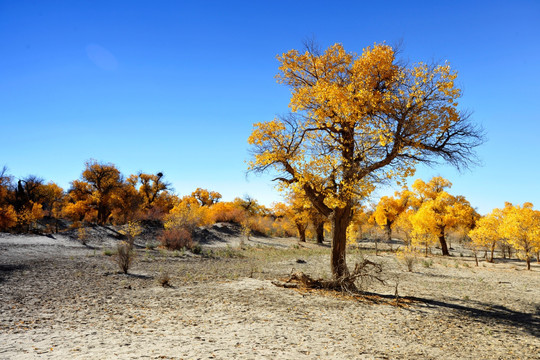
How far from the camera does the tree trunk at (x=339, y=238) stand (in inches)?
462

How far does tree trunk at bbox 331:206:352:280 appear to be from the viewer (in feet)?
38.5

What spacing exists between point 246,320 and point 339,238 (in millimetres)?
5578

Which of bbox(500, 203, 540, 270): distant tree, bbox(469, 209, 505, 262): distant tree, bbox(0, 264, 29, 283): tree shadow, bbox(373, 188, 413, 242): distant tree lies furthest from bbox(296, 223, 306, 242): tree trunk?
bbox(0, 264, 29, 283): tree shadow

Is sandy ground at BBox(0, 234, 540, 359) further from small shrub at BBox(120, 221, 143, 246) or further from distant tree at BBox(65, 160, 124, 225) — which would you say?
distant tree at BBox(65, 160, 124, 225)

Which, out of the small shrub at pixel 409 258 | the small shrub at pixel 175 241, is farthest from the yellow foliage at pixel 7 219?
the small shrub at pixel 409 258

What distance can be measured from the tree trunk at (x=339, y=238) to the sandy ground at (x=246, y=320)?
1.48 m

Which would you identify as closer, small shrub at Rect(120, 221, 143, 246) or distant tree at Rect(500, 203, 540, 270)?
distant tree at Rect(500, 203, 540, 270)

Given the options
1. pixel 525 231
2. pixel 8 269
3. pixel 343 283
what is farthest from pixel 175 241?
pixel 525 231

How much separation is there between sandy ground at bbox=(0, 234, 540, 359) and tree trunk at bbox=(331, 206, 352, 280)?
148 cm

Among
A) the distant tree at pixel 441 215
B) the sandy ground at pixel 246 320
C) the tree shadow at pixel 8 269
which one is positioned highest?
the distant tree at pixel 441 215

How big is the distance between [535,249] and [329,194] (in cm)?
1920

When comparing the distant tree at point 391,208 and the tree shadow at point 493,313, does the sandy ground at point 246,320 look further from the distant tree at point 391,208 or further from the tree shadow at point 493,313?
the distant tree at point 391,208

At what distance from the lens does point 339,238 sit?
11883mm

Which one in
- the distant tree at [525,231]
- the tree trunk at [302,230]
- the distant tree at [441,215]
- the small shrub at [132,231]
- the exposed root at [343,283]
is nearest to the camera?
the exposed root at [343,283]
